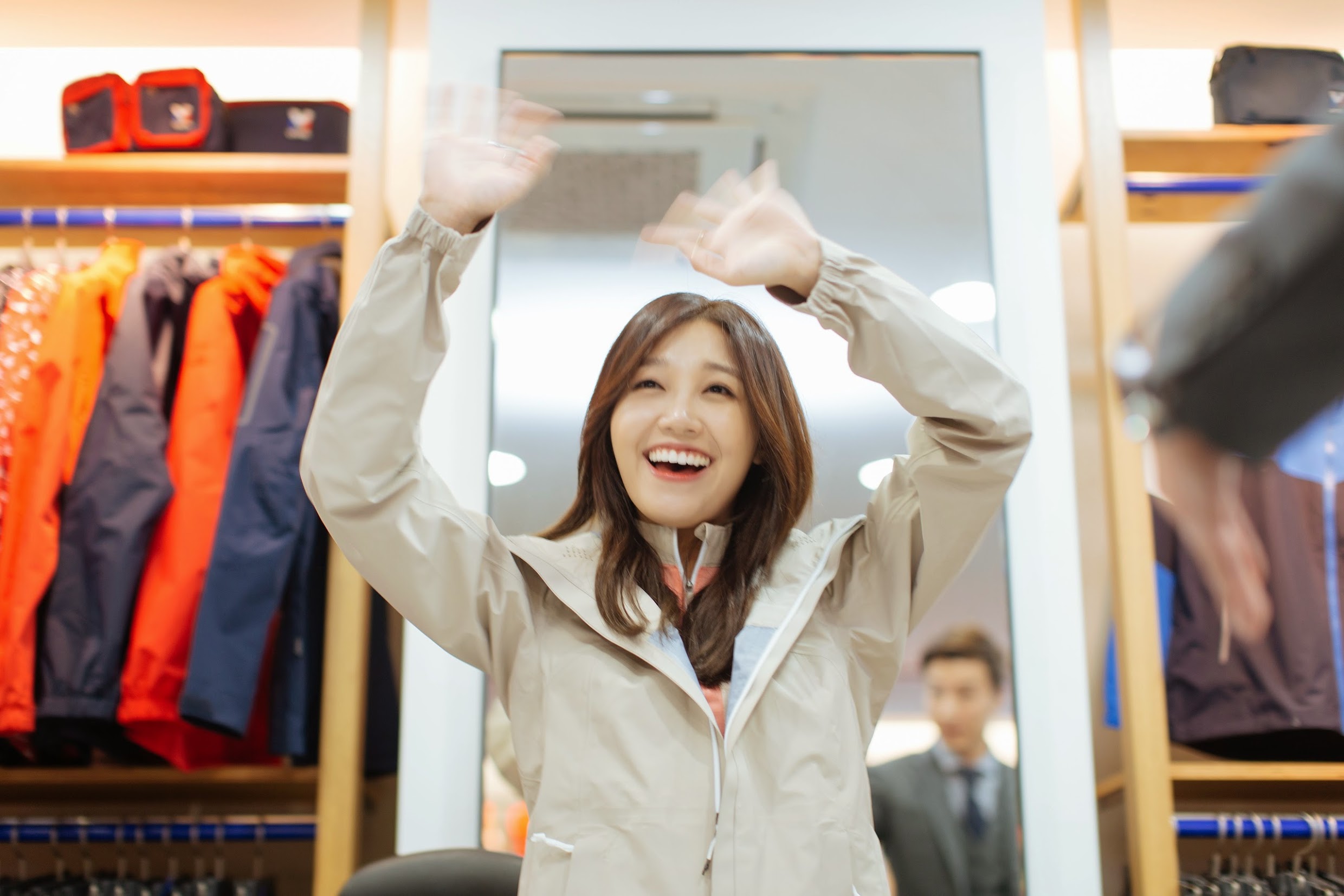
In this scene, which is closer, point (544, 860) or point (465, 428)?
point (544, 860)

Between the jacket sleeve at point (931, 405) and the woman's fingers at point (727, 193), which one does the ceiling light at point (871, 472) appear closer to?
the jacket sleeve at point (931, 405)

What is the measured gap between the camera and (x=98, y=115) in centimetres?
228

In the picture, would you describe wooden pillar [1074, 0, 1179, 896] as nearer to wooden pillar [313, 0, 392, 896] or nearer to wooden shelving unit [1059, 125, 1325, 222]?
wooden shelving unit [1059, 125, 1325, 222]

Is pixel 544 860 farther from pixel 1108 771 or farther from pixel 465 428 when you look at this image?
pixel 1108 771

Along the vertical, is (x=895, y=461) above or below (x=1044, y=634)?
above

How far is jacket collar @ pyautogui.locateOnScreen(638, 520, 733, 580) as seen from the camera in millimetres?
1288

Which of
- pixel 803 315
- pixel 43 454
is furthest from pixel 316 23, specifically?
pixel 803 315

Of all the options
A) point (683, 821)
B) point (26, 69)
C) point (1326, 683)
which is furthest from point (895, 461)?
point (26, 69)

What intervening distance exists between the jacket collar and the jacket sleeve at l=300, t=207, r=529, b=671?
21 centimetres

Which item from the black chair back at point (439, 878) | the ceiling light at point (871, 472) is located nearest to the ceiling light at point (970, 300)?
the ceiling light at point (871, 472)

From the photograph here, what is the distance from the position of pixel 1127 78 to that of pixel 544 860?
2.46m

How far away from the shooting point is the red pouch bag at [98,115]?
2.27 meters

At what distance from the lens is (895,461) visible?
4.25ft

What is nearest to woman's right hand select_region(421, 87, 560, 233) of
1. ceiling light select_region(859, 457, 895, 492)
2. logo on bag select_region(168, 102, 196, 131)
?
ceiling light select_region(859, 457, 895, 492)
